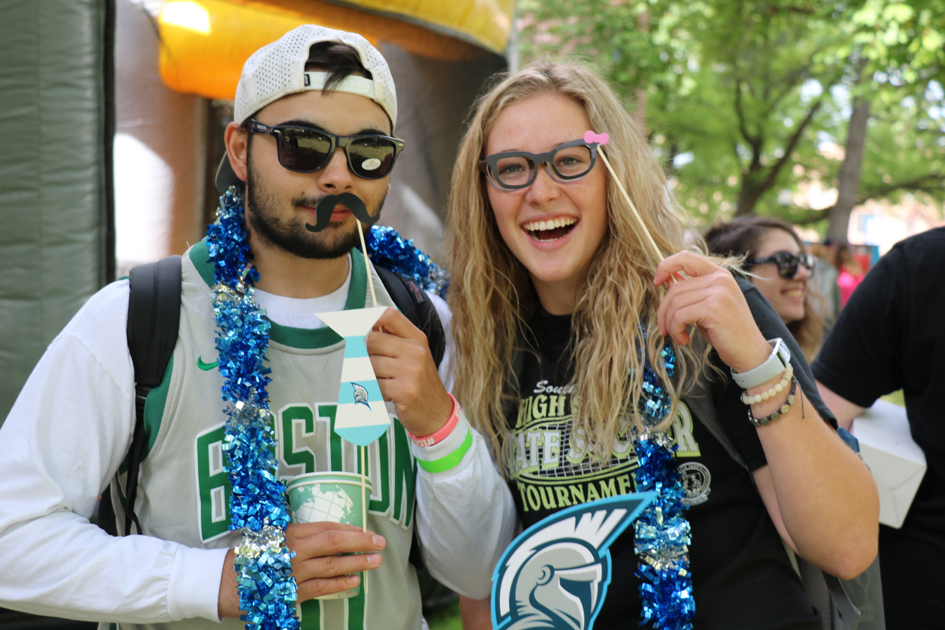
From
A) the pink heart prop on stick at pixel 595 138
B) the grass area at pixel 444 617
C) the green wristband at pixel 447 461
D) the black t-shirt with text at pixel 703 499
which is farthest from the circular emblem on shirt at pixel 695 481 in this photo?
the grass area at pixel 444 617

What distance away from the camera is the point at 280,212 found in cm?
176

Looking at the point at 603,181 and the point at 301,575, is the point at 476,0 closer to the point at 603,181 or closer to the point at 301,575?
the point at 603,181

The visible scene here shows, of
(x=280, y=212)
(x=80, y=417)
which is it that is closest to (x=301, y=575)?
(x=80, y=417)

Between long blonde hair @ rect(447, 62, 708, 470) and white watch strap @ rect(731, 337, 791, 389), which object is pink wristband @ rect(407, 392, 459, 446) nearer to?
long blonde hair @ rect(447, 62, 708, 470)

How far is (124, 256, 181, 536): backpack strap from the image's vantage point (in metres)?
1.61

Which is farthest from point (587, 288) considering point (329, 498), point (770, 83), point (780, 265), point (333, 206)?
point (770, 83)

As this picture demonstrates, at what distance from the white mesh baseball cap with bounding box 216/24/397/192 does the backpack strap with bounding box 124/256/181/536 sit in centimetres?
49

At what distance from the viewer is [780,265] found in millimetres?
3633

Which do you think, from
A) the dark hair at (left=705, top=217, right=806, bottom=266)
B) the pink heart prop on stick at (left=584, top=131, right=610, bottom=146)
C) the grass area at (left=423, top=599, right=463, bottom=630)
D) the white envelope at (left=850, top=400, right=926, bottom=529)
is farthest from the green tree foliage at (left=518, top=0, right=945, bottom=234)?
the pink heart prop on stick at (left=584, top=131, right=610, bottom=146)

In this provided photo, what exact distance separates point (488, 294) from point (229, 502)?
84 cm

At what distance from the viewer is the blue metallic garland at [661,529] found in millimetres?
1590

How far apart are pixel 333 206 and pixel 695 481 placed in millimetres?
1039

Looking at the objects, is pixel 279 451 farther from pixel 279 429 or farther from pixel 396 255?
pixel 396 255

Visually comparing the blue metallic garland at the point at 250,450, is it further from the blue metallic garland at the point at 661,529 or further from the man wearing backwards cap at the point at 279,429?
the blue metallic garland at the point at 661,529
